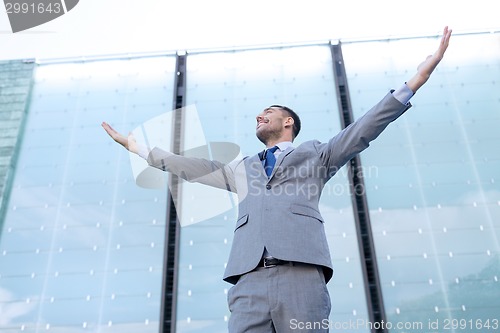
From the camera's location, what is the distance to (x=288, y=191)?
1161 mm

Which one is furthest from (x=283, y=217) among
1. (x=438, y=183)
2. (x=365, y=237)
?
(x=438, y=183)

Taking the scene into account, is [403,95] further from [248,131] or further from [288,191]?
[248,131]

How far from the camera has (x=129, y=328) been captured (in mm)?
3615

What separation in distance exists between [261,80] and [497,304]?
2.83m

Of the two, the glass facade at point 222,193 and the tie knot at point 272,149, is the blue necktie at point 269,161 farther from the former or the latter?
the glass facade at point 222,193

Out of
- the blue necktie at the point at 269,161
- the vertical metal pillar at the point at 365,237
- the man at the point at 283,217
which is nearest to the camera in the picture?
the man at the point at 283,217

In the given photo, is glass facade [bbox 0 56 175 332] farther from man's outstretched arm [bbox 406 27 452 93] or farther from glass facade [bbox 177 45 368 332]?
man's outstretched arm [bbox 406 27 452 93]

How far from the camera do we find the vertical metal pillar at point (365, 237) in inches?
142

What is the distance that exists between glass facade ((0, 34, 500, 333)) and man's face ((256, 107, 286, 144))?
103 inches

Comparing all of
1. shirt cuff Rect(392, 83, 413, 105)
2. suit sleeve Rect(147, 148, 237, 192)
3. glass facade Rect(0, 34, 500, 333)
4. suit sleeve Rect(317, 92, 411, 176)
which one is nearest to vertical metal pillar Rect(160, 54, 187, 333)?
glass facade Rect(0, 34, 500, 333)

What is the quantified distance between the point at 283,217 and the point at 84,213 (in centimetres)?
338

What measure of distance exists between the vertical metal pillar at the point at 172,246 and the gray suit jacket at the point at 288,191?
265 centimetres

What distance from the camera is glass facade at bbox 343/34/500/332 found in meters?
3.61

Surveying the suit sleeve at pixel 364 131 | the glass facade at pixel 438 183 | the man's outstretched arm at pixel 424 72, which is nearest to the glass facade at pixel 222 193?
the glass facade at pixel 438 183
